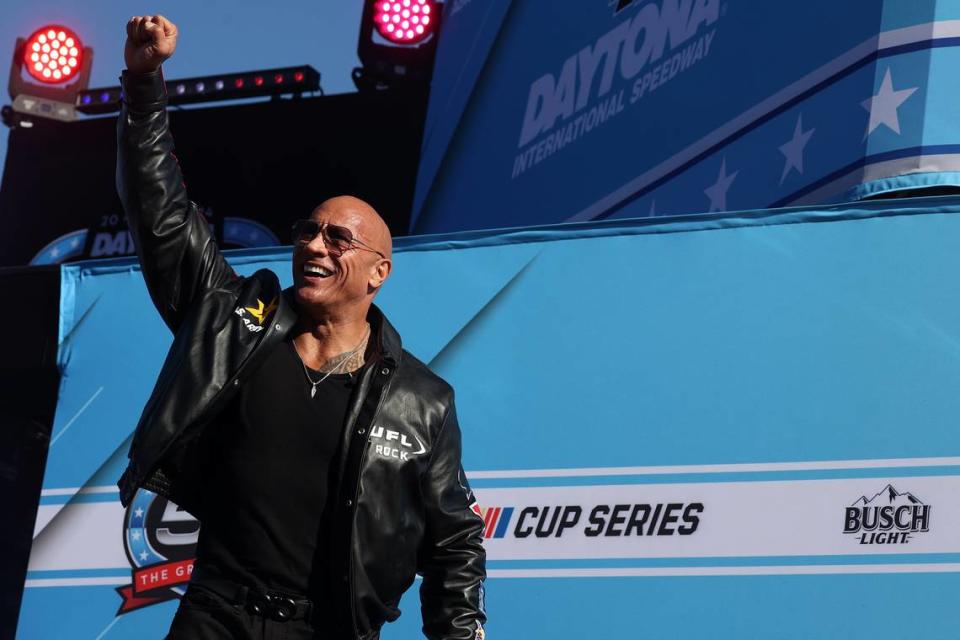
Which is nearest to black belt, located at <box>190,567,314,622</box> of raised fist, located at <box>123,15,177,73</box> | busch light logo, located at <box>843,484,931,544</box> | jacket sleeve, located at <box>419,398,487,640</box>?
jacket sleeve, located at <box>419,398,487,640</box>

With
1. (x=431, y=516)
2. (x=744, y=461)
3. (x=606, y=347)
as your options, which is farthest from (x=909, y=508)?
(x=431, y=516)

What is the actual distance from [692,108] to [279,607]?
3.91 meters

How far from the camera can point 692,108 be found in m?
6.02

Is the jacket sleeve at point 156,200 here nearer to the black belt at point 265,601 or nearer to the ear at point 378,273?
the ear at point 378,273

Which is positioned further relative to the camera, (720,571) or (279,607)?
(720,571)

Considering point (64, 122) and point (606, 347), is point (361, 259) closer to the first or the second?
point (606, 347)

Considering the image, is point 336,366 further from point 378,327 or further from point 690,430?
point 690,430

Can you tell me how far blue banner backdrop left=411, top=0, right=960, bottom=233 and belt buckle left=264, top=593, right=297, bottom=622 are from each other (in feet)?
9.79

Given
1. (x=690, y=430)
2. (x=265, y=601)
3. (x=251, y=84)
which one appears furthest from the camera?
(x=251, y=84)

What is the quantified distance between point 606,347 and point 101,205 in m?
7.41

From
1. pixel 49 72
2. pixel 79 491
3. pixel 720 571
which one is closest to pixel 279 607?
pixel 720 571

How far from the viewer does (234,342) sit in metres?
2.84

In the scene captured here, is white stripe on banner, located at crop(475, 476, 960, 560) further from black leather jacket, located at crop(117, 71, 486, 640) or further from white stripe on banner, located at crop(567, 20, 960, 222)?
white stripe on banner, located at crop(567, 20, 960, 222)

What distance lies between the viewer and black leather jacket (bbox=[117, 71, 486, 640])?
278 cm
